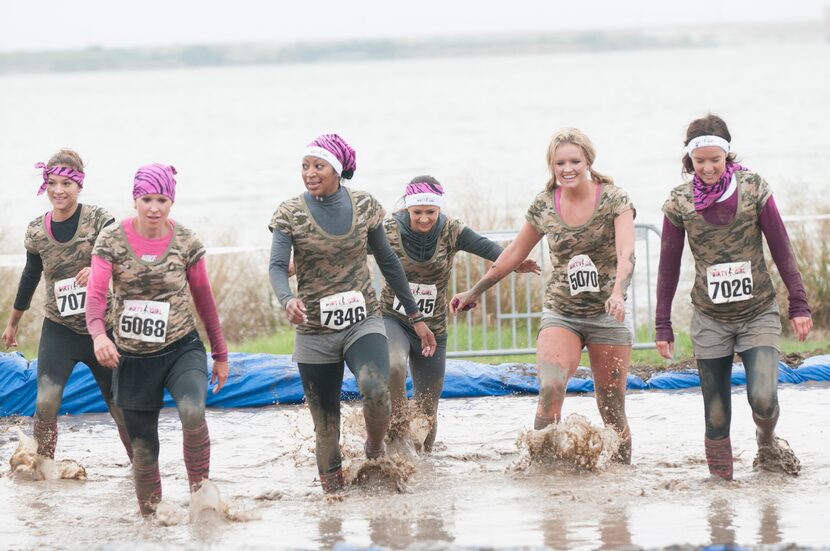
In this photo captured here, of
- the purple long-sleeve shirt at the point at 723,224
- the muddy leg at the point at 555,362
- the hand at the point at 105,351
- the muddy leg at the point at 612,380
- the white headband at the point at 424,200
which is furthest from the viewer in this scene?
the white headband at the point at 424,200

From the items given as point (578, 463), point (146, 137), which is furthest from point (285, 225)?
point (146, 137)

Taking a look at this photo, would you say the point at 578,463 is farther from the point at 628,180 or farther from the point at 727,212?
the point at 628,180

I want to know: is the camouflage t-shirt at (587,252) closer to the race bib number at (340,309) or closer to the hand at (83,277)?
the race bib number at (340,309)

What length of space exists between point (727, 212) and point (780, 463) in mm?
1522

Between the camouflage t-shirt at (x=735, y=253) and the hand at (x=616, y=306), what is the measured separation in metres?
0.43

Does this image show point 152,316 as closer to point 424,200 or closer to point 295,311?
point 295,311

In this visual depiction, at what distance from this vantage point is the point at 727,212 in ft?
22.4

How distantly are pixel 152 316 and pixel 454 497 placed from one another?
2.00 m

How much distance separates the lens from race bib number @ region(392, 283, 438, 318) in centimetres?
822

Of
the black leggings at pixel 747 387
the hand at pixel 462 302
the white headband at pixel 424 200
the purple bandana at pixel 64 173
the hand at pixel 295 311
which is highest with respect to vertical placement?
the purple bandana at pixel 64 173

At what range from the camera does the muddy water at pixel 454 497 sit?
6.39 meters

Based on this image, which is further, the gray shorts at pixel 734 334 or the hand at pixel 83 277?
the hand at pixel 83 277

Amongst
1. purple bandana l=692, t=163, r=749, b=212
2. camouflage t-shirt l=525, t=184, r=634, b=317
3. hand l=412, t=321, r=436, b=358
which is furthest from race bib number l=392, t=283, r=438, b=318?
purple bandana l=692, t=163, r=749, b=212

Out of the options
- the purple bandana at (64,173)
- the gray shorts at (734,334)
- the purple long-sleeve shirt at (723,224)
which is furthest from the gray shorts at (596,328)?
the purple bandana at (64,173)
